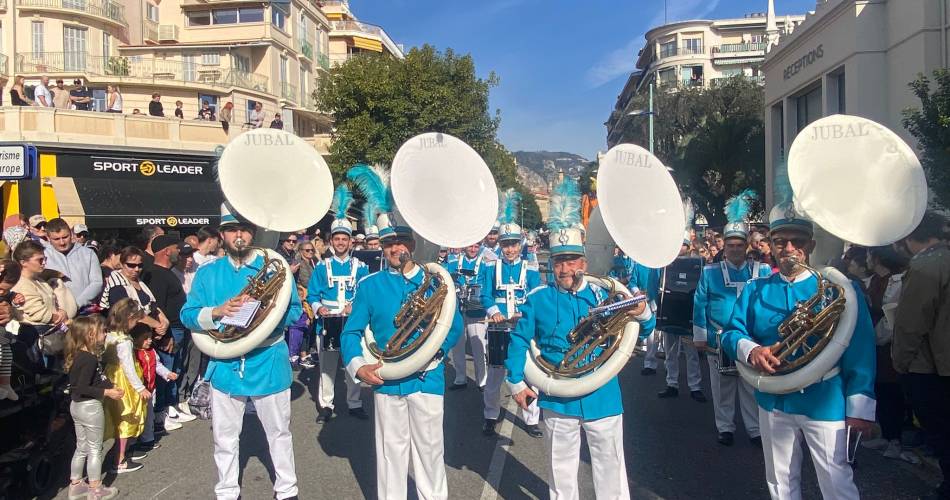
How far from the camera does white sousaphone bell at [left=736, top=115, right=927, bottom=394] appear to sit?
3.39 m

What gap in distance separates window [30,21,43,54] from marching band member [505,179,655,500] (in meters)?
37.9

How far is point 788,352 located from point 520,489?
7.54 feet

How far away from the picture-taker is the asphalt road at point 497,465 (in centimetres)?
495

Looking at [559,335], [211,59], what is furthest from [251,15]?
[559,335]


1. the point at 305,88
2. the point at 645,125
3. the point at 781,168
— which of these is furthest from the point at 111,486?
the point at 305,88

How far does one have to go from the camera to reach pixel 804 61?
19781mm

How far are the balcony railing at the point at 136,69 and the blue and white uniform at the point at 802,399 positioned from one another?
33923 mm

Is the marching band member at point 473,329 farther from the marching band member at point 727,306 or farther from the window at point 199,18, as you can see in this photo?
the window at point 199,18

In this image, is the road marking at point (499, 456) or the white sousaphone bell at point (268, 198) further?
the road marking at point (499, 456)

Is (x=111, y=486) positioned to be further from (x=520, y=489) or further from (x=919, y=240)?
(x=919, y=240)

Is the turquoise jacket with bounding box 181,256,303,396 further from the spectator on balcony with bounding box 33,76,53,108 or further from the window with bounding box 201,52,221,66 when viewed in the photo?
the window with bounding box 201,52,221,66

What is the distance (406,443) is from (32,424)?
8.64 feet

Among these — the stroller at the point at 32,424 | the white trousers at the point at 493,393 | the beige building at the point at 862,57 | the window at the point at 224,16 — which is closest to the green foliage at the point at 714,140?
the beige building at the point at 862,57

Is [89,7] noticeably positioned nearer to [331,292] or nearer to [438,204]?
[331,292]
